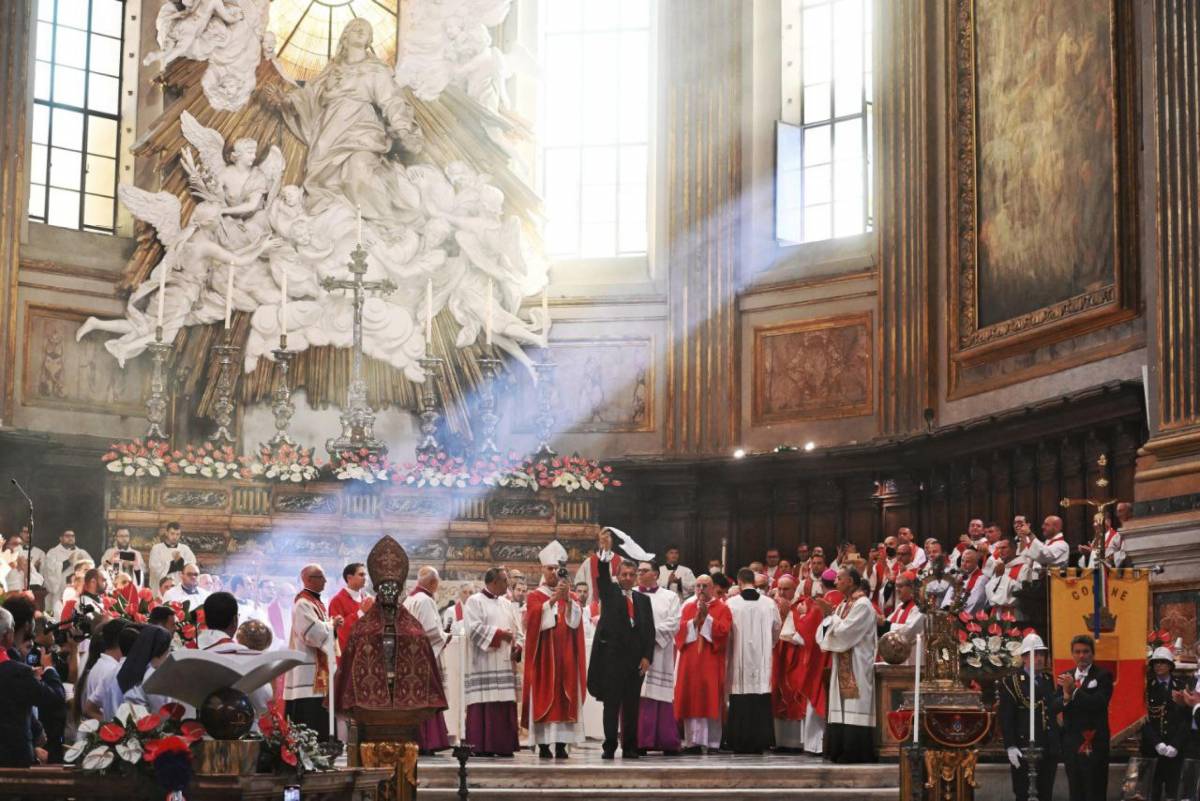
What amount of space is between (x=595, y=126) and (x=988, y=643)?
13756mm

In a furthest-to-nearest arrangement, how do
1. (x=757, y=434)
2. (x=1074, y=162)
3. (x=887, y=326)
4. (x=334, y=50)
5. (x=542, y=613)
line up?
(x=334, y=50) < (x=757, y=434) < (x=887, y=326) < (x=1074, y=162) < (x=542, y=613)

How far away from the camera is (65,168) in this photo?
22969mm

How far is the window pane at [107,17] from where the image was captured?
23.4m

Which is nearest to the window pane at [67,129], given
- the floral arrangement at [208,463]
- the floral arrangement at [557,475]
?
the floral arrangement at [208,463]

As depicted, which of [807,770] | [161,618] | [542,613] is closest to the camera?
[161,618]

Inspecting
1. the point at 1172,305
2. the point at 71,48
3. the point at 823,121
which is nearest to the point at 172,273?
the point at 71,48

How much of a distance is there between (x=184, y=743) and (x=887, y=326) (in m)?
15.8

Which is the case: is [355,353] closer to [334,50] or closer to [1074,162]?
[334,50]

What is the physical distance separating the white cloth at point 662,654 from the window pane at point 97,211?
11525 mm

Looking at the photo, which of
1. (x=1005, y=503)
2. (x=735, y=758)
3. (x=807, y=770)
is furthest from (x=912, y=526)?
(x=807, y=770)

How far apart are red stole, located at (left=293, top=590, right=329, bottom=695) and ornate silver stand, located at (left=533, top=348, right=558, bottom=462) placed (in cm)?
802

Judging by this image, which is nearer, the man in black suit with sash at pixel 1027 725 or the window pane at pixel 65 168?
the man in black suit with sash at pixel 1027 725

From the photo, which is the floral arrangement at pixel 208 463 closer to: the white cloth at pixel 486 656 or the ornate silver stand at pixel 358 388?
the ornate silver stand at pixel 358 388

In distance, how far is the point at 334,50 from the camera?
24781 millimetres
